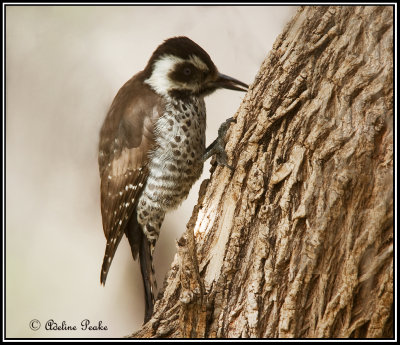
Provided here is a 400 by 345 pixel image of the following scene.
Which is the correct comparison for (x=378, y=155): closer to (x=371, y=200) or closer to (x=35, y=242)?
(x=371, y=200)

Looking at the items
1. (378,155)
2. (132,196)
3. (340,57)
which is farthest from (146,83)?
(378,155)

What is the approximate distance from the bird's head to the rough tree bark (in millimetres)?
765

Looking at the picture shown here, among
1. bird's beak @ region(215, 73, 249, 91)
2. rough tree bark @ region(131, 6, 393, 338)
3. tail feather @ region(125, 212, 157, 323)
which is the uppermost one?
bird's beak @ region(215, 73, 249, 91)

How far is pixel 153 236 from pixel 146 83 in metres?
1.00

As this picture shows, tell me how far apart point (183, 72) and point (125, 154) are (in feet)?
2.08

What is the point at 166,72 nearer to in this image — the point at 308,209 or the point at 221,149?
the point at 221,149

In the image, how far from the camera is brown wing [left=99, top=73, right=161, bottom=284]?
2984 millimetres

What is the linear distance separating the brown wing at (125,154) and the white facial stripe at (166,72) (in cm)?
6

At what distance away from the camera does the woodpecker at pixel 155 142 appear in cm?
296

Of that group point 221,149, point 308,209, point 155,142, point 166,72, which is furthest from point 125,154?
point 308,209

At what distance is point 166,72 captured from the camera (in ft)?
9.98

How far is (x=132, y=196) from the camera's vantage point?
3.05m

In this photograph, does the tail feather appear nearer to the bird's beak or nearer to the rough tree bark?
the rough tree bark

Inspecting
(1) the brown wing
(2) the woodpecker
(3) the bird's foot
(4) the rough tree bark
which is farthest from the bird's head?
(4) the rough tree bark
